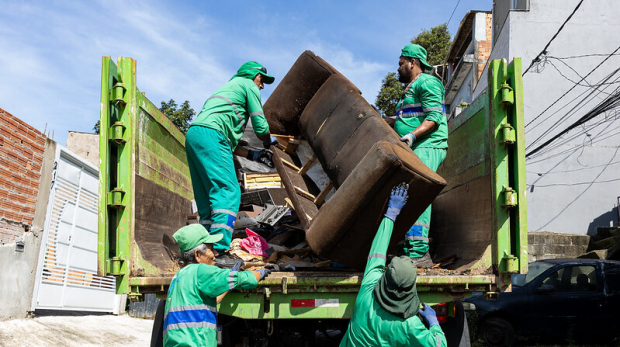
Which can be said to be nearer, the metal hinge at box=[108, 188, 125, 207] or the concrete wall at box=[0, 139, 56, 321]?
the metal hinge at box=[108, 188, 125, 207]

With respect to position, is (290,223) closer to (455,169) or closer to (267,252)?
(267,252)

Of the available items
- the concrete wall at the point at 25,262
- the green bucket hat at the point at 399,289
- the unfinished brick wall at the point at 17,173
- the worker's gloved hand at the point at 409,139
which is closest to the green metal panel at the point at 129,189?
the green bucket hat at the point at 399,289

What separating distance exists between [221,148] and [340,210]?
3.75 feet

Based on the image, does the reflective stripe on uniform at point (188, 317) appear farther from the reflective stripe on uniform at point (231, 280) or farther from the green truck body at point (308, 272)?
the green truck body at point (308, 272)

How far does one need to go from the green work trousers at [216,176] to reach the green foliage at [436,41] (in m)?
24.7

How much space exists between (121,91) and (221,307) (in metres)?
1.50

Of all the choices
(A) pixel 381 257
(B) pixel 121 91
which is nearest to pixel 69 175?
(B) pixel 121 91

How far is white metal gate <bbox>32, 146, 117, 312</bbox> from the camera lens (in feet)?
26.0

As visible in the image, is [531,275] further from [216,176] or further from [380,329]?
[380,329]

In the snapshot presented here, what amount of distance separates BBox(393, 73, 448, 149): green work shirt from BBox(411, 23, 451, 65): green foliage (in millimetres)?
23816

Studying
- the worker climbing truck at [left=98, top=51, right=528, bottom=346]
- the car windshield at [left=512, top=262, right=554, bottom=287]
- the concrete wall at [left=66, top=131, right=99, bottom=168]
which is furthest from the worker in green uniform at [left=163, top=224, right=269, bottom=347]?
the concrete wall at [left=66, top=131, right=99, bottom=168]

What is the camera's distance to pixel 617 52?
602 inches

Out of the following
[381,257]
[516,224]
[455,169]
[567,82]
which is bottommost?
[381,257]

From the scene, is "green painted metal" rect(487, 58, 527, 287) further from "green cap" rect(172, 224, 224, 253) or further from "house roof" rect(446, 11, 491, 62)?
"house roof" rect(446, 11, 491, 62)
